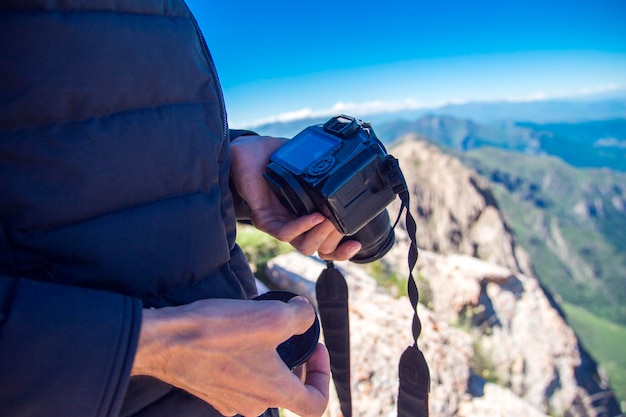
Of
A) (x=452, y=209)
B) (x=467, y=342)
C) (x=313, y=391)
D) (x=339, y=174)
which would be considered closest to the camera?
(x=313, y=391)

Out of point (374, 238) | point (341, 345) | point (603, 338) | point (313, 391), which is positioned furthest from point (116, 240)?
point (603, 338)

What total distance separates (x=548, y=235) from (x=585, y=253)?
10.5 m

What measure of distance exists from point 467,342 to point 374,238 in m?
2.31

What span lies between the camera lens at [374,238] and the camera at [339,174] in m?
0.04

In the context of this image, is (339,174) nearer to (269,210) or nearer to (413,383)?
(269,210)

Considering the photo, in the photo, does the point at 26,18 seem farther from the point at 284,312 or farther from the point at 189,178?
the point at 284,312

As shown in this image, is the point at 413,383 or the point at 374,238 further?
the point at 374,238

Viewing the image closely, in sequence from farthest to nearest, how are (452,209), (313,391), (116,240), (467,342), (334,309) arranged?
(452,209)
(467,342)
(334,309)
(313,391)
(116,240)

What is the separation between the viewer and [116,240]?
89 centimetres

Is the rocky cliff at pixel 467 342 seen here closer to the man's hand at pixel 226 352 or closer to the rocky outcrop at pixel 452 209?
the man's hand at pixel 226 352

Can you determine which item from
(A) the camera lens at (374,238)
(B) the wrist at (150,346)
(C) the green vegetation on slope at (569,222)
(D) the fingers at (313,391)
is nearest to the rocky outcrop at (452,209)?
(A) the camera lens at (374,238)

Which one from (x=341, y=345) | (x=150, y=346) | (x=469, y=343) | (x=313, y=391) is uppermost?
(x=150, y=346)

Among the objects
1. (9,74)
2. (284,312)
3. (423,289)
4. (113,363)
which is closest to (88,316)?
(113,363)

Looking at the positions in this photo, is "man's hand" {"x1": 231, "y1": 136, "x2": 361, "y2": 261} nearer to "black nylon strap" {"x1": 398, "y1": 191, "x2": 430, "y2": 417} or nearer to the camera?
the camera
